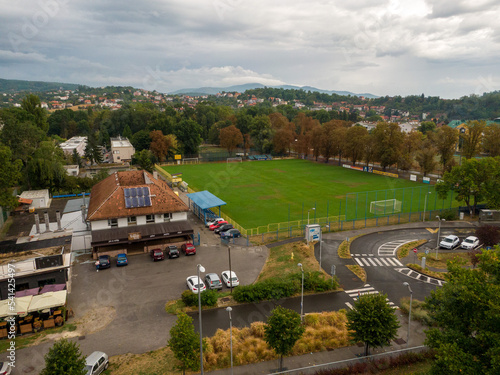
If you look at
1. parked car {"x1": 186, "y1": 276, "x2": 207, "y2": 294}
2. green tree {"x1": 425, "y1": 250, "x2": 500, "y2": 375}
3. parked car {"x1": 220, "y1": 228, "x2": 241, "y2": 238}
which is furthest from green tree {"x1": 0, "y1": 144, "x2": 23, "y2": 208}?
green tree {"x1": 425, "y1": 250, "x2": 500, "y2": 375}

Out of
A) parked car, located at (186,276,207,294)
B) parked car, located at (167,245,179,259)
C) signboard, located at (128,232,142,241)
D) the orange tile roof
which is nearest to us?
parked car, located at (186,276,207,294)

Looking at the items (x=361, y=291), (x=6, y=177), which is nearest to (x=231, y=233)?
(x=361, y=291)

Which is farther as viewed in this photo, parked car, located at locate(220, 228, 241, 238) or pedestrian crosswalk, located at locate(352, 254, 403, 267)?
parked car, located at locate(220, 228, 241, 238)

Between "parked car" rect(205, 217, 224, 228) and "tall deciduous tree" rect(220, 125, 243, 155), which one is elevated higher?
"tall deciduous tree" rect(220, 125, 243, 155)

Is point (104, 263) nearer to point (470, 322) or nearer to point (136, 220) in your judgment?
point (136, 220)

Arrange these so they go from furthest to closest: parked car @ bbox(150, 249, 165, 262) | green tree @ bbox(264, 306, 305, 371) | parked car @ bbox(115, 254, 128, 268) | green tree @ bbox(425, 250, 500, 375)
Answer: parked car @ bbox(150, 249, 165, 262)
parked car @ bbox(115, 254, 128, 268)
green tree @ bbox(264, 306, 305, 371)
green tree @ bbox(425, 250, 500, 375)

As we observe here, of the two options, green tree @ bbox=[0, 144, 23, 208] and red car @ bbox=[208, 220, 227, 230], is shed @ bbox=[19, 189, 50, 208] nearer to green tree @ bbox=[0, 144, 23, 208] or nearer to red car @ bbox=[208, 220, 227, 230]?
green tree @ bbox=[0, 144, 23, 208]

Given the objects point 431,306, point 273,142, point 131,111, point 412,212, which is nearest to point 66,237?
point 431,306
